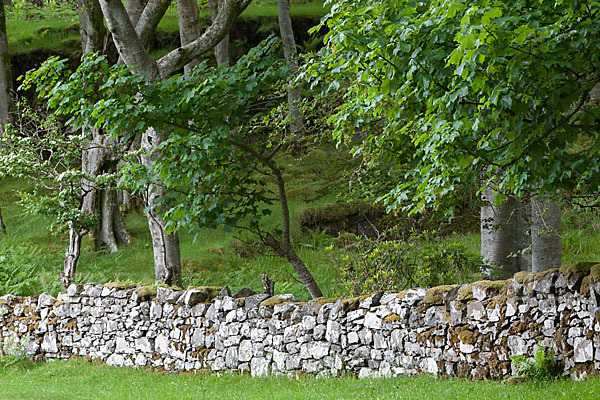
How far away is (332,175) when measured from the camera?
19547mm

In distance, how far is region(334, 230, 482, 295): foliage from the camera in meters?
9.96

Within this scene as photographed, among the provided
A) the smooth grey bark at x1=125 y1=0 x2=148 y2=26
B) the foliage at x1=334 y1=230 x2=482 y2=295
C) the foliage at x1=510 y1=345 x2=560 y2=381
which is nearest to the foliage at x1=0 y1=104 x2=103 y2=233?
the smooth grey bark at x1=125 y1=0 x2=148 y2=26

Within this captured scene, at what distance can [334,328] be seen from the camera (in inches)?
335

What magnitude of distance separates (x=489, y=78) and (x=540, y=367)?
3.04 m

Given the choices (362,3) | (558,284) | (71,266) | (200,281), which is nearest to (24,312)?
(71,266)

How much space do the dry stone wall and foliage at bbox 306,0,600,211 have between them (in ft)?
4.60

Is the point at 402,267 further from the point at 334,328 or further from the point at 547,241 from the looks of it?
the point at 547,241

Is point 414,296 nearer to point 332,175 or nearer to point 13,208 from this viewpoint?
point 332,175

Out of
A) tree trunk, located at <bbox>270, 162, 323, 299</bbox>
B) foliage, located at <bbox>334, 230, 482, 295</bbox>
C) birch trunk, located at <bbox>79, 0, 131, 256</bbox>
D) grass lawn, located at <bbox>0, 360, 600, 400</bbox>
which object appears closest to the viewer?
grass lawn, located at <bbox>0, 360, 600, 400</bbox>

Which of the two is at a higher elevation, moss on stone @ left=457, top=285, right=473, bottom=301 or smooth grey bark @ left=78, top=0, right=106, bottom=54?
smooth grey bark @ left=78, top=0, right=106, bottom=54

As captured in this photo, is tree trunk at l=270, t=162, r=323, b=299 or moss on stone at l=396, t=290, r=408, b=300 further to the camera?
tree trunk at l=270, t=162, r=323, b=299

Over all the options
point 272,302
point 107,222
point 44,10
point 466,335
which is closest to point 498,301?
point 466,335

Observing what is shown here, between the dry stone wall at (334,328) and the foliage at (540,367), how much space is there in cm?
9

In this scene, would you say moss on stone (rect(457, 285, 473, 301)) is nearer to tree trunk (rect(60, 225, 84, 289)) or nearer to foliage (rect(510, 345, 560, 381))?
foliage (rect(510, 345, 560, 381))
